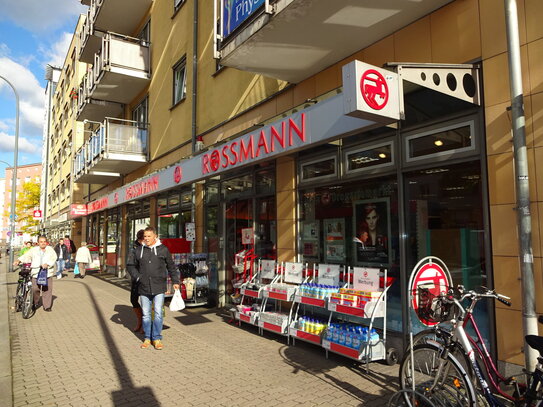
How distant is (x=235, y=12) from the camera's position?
261 inches

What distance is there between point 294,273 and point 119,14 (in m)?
14.4

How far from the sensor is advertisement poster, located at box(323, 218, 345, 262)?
6555 mm

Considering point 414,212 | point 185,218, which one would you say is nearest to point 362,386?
point 414,212

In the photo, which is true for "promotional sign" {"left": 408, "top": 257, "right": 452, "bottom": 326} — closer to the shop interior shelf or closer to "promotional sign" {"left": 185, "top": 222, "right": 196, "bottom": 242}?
the shop interior shelf

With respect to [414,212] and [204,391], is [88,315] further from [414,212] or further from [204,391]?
[414,212]

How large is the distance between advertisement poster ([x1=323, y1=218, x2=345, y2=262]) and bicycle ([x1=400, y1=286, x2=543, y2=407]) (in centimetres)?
305

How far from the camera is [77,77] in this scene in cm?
2764

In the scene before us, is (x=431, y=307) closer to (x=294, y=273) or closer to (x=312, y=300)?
(x=312, y=300)

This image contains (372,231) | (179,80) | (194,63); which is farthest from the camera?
(179,80)

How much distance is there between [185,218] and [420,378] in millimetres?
9279

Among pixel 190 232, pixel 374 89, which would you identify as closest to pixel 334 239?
pixel 374 89

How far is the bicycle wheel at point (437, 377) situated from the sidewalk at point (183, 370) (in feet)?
2.38

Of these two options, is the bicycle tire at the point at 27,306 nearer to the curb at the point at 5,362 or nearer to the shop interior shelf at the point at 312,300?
the curb at the point at 5,362

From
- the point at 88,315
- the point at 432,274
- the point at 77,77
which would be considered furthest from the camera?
the point at 77,77
